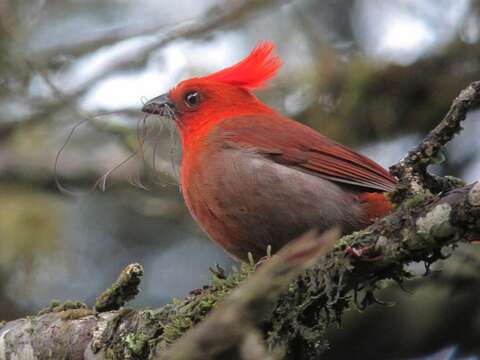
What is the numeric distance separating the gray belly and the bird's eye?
0.98 meters

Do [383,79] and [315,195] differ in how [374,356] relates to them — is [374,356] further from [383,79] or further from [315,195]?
[383,79]

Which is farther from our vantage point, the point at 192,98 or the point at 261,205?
the point at 192,98

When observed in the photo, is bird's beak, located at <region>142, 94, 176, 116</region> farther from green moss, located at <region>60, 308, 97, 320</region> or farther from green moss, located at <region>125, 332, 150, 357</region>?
green moss, located at <region>125, 332, 150, 357</region>

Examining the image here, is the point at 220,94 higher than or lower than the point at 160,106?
lower

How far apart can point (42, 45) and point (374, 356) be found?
4.22m

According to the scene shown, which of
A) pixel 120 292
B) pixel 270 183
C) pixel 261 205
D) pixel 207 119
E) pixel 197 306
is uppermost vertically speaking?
pixel 207 119

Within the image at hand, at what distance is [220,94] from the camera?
557 centimetres

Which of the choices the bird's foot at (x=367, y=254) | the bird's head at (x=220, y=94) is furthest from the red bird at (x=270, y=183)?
the bird's foot at (x=367, y=254)

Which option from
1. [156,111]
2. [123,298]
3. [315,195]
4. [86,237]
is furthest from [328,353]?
[86,237]

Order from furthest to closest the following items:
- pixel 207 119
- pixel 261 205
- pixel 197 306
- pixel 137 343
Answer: pixel 207 119, pixel 261 205, pixel 137 343, pixel 197 306

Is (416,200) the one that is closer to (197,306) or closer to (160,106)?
(197,306)

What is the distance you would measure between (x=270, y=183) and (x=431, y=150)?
1.08m

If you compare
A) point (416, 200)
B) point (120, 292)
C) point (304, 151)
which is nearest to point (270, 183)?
point (304, 151)

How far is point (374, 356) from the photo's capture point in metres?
5.02
